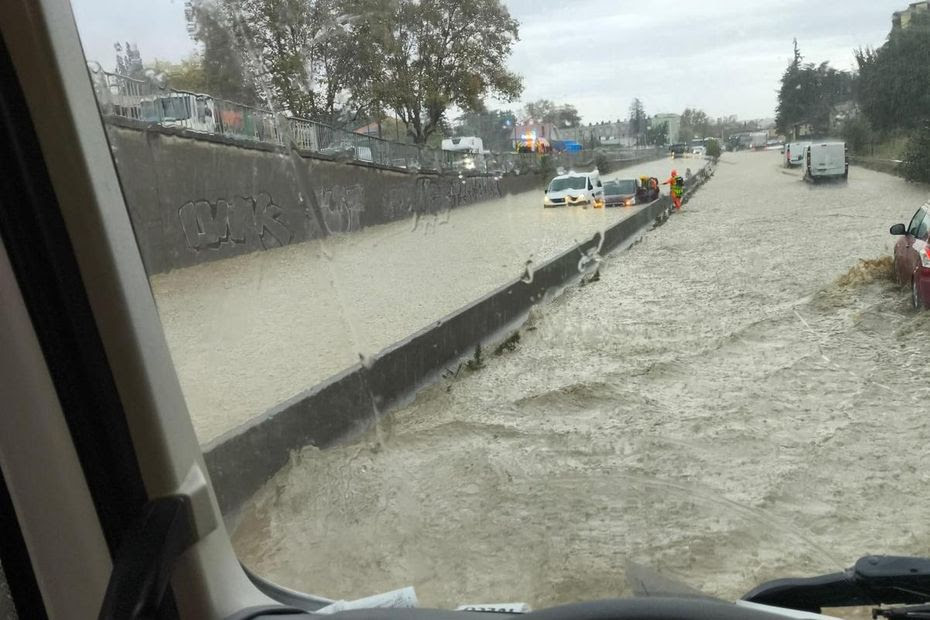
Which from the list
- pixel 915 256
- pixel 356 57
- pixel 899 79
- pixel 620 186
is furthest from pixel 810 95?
pixel 620 186

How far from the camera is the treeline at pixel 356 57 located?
2.71 meters

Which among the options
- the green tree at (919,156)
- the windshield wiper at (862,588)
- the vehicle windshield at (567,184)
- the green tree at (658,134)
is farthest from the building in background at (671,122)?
the windshield wiper at (862,588)

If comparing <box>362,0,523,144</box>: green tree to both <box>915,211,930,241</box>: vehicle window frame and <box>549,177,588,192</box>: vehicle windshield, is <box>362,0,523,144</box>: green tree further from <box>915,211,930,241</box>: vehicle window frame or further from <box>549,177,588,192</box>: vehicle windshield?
<box>549,177,588,192</box>: vehicle windshield

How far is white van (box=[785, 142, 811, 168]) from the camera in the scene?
385 centimetres

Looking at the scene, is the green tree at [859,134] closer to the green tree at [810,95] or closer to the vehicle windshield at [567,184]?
the green tree at [810,95]

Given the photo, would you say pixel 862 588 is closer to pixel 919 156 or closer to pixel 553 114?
pixel 919 156

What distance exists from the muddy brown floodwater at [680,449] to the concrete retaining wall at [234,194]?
96cm

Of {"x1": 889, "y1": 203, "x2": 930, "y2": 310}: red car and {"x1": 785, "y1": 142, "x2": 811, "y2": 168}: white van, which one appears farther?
{"x1": 785, "y1": 142, "x2": 811, "y2": 168}: white van

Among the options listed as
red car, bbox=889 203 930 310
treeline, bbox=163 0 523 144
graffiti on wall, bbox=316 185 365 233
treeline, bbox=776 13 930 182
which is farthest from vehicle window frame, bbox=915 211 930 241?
graffiti on wall, bbox=316 185 365 233

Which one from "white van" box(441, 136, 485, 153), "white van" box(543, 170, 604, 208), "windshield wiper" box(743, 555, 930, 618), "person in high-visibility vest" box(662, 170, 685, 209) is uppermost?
"white van" box(441, 136, 485, 153)

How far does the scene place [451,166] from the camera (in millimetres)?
4328

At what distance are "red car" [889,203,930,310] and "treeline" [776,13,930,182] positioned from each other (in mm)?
385

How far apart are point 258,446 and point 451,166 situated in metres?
1.55

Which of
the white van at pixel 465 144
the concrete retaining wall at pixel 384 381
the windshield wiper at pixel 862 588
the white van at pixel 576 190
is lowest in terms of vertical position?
the concrete retaining wall at pixel 384 381
